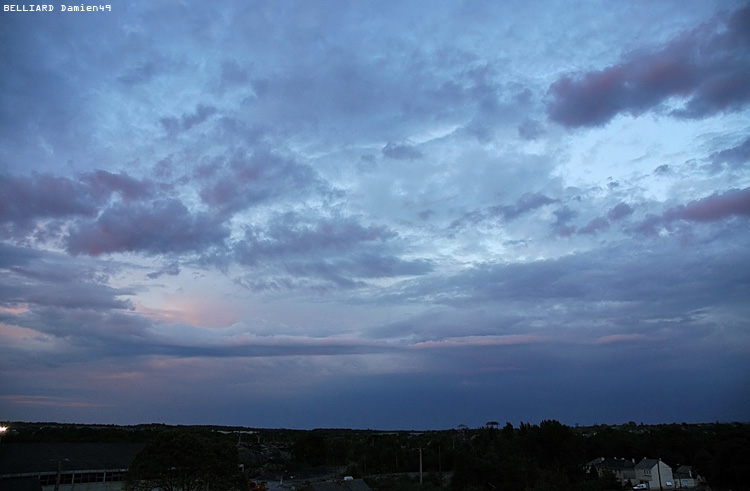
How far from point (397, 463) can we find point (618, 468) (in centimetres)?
3119

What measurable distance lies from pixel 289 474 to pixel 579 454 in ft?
136

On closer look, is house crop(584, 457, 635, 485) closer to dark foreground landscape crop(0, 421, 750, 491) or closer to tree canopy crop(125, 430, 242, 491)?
dark foreground landscape crop(0, 421, 750, 491)

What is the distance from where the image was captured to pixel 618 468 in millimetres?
75062

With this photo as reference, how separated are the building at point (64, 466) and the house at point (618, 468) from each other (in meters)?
59.7

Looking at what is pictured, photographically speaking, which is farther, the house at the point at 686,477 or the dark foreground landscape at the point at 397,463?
the house at the point at 686,477

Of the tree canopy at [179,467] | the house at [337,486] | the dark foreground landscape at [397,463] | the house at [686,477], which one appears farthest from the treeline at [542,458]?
the tree canopy at [179,467]

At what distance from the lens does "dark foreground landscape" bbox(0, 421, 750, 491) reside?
34.3 metres

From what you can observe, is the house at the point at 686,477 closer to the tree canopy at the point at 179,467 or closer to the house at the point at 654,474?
the house at the point at 654,474

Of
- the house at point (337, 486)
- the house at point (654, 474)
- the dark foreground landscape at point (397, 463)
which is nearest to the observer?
the dark foreground landscape at point (397, 463)

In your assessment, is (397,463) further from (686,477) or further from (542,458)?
(686,477)

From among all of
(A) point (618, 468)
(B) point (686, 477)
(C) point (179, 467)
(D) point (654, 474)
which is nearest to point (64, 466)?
(C) point (179, 467)

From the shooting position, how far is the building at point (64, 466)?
42.9 m

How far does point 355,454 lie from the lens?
319ft

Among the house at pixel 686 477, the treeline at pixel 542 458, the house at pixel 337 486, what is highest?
the house at pixel 337 486
